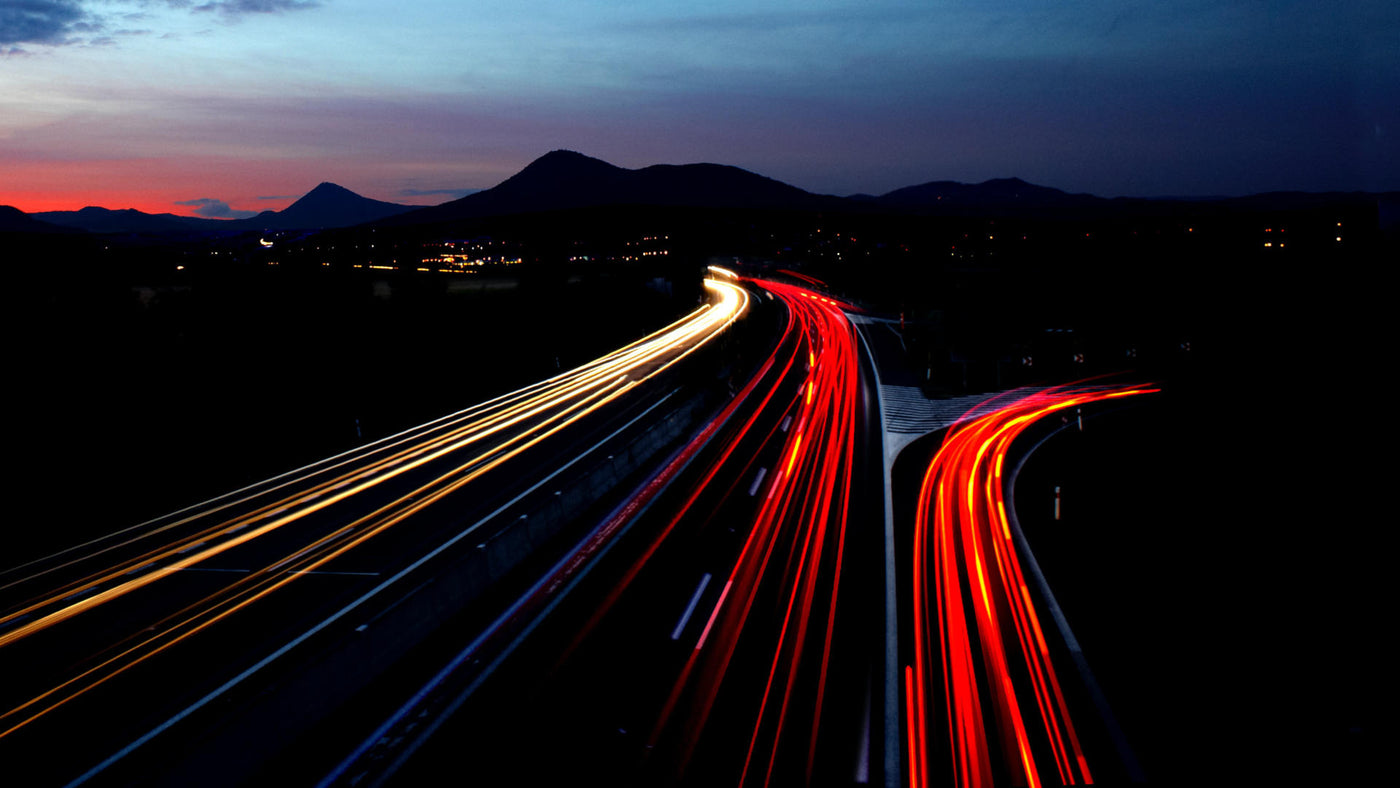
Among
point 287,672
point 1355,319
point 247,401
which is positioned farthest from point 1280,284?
point 247,401

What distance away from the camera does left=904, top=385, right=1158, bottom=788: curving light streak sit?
7922 mm

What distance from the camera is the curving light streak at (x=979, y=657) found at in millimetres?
7922

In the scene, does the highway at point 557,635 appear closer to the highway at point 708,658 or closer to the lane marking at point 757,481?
the highway at point 708,658

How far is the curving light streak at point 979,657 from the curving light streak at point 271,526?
416 inches

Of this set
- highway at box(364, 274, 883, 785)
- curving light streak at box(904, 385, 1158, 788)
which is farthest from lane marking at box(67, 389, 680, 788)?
curving light streak at box(904, 385, 1158, 788)

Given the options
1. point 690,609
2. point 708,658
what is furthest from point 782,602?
point 708,658

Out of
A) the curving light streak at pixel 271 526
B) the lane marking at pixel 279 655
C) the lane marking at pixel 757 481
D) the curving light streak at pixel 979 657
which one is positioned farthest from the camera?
the lane marking at pixel 757 481

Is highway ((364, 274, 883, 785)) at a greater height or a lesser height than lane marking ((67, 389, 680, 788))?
lesser

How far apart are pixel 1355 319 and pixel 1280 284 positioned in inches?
830

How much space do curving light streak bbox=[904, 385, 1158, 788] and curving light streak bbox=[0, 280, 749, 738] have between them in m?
10.6

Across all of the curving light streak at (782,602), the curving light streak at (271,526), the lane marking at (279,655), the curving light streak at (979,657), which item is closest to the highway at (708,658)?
the curving light streak at (782,602)

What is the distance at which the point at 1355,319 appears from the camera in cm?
1673

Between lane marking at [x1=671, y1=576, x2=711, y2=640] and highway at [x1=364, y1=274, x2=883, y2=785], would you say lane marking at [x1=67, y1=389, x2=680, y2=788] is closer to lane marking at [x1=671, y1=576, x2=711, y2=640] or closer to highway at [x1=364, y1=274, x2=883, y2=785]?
highway at [x1=364, y1=274, x2=883, y2=785]

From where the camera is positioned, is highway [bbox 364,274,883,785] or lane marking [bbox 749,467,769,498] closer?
highway [bbox 364,274,883,785]
